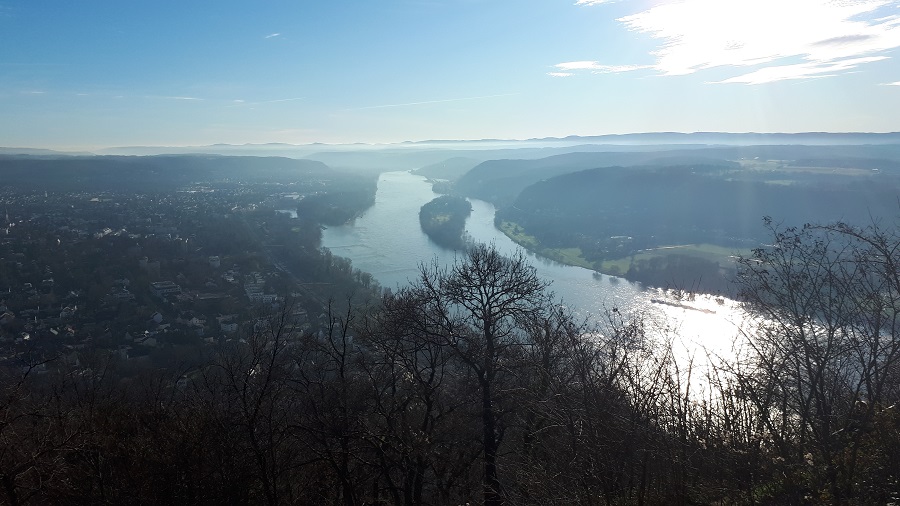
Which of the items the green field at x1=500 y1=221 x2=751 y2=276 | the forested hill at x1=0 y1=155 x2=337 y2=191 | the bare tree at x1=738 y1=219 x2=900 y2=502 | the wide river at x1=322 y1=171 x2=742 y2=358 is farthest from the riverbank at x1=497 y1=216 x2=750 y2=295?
the forested hill at x1=0 y1=155 x2=337 y2=191

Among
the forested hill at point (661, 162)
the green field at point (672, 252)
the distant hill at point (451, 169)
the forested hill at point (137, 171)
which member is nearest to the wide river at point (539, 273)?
the green field at point (672, 252)

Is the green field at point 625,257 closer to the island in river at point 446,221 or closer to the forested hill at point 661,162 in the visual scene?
the island in river at point 446,221

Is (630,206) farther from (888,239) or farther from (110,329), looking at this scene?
(888,239)

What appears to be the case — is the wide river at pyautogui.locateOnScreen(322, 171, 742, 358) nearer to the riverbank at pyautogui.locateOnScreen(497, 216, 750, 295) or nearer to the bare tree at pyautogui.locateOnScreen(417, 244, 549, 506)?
the riverbank at pyautogui.locateOnScreen(497, 216, 750, 295)

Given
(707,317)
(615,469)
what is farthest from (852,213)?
(615,469)

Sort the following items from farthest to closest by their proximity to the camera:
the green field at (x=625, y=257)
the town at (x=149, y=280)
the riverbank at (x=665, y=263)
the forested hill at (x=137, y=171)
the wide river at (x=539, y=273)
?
the forested hill at (x=137, y=171) → the green field at (x=625, y=257) → the riverbank at (x=665, y=263) → the town at (x=149, y=280) → the wide river at (x=539, y=273)
